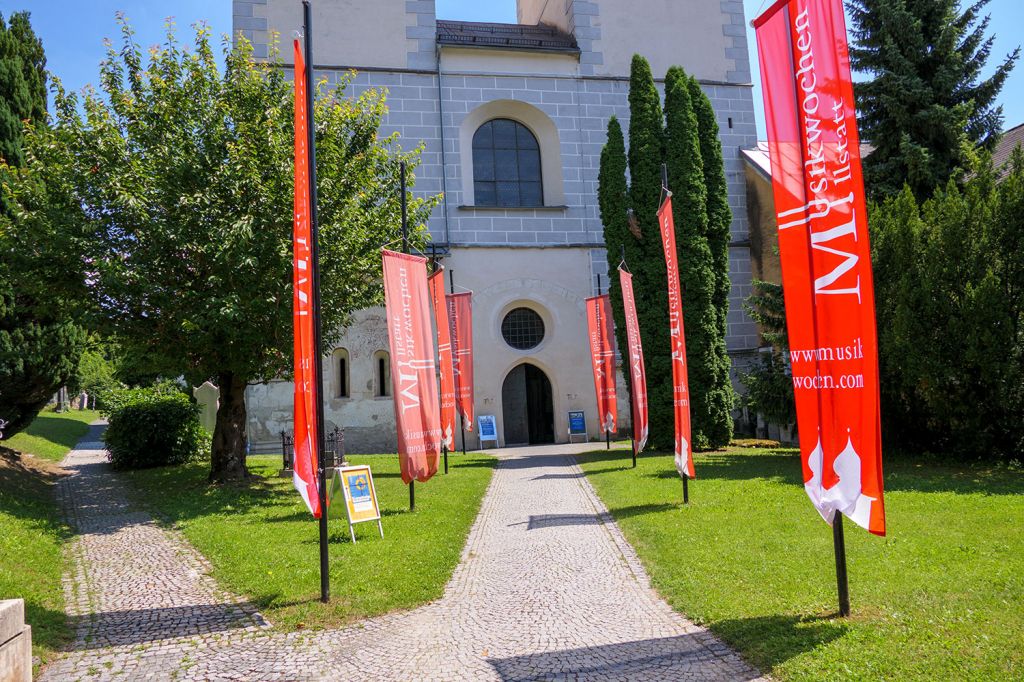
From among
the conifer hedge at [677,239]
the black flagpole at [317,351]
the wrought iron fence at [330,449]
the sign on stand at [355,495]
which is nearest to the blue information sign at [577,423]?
the conifer hedge at [677,239]

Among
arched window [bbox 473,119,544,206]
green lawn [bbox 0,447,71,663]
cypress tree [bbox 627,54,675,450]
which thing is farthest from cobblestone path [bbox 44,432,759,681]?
arched window [bbox 473,119,544,206]

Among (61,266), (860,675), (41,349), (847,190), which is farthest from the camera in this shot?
(41,349)

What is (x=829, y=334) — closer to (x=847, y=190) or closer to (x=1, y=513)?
(x=847, y=190)

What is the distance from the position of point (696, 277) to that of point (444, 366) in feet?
25.1

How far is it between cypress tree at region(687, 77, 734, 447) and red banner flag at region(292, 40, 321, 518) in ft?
44.2

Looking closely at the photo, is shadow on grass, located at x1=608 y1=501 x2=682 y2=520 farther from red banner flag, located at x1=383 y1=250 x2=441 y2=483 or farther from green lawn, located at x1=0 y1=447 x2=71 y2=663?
green lawn, located at x1=0 y1=447 x2=71 y2=663

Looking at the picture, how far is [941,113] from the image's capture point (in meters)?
16.9

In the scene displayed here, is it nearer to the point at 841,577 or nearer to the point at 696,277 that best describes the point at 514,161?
the point at 696,277

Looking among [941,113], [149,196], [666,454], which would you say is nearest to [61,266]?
[149,196]

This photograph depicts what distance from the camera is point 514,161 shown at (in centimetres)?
2364

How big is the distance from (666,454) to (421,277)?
10.1 m

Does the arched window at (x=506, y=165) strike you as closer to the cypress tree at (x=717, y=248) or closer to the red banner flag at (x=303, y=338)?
the cypress tree at (x=717, y=248)

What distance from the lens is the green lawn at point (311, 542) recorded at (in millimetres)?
6203

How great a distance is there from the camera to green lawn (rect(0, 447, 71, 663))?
5.61 m
